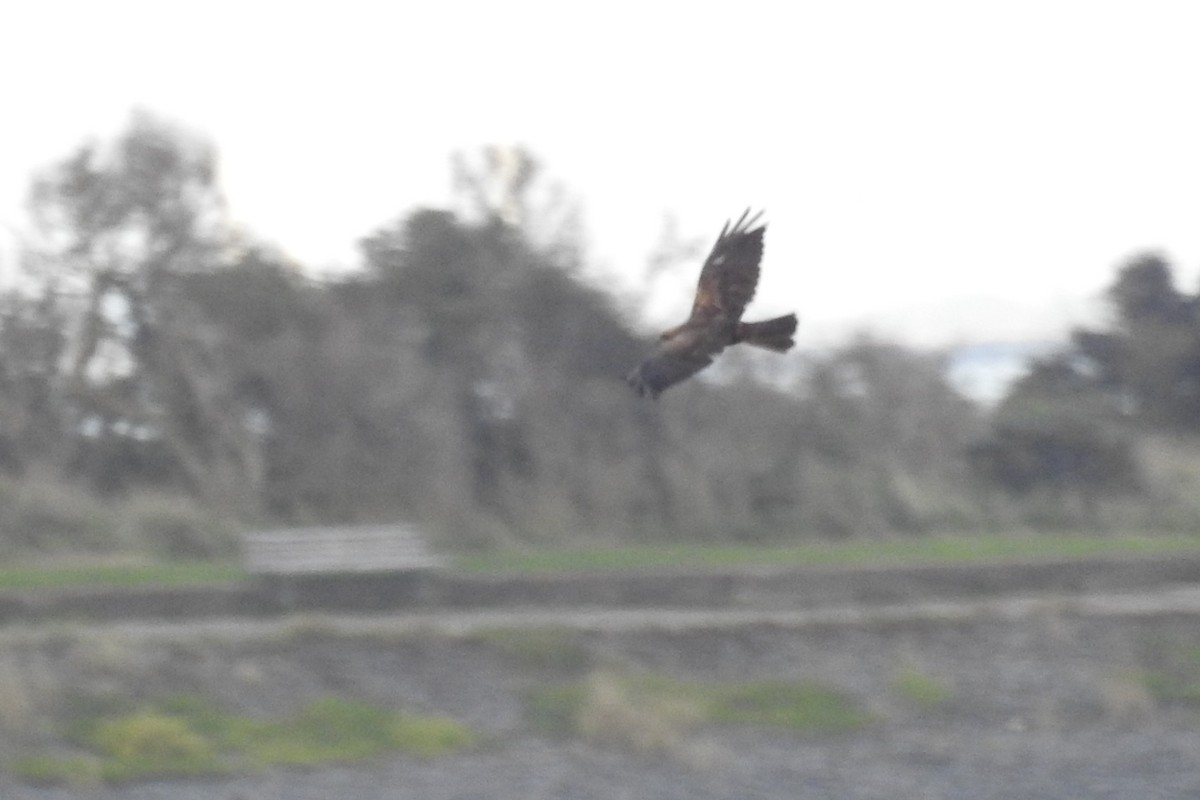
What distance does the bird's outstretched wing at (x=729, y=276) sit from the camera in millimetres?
5465

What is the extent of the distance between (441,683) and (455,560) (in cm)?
389

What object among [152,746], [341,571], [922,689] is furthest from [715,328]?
[341,571]

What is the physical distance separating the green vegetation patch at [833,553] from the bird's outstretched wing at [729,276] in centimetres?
1476

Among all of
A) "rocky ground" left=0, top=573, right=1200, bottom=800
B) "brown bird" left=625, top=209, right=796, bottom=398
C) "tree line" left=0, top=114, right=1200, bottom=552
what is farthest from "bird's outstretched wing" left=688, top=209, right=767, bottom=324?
"tree line" left=0, top=114, right=1200, bottom=552

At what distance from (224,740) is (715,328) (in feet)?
42.4

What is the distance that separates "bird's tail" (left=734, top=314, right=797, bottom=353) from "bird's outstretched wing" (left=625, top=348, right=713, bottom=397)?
0.39 feet

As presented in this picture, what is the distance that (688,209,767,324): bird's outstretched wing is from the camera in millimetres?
5465

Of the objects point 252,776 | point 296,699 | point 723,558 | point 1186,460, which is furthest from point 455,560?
point 1186,460

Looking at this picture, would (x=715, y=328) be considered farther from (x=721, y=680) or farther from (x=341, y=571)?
(x=341, y=571)

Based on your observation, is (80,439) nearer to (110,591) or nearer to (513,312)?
(513,312)

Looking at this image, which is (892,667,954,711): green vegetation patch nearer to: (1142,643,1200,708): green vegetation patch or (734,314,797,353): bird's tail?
(1142,643,1200,708): green vegetation patch

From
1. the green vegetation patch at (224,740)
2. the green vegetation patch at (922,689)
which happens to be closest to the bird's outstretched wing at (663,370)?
the green vegetation patch at (224,740)

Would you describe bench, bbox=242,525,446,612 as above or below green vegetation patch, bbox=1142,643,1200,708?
above

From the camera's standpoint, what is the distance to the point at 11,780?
1645cm
